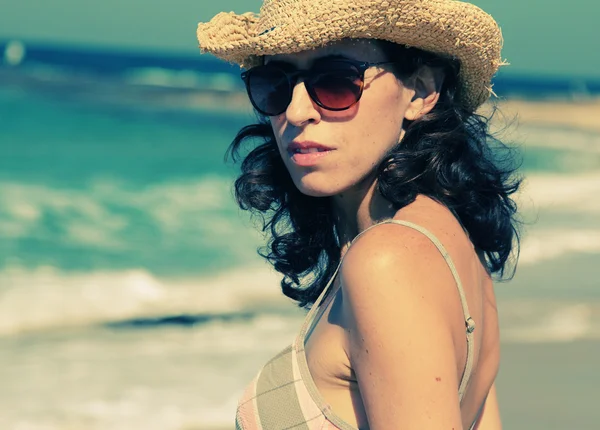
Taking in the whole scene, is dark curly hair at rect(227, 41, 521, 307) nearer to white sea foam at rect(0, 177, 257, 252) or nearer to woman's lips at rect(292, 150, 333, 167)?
woman's lips at rect(292, 150, 333, 167)

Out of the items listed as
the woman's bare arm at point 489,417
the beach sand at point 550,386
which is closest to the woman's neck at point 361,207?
the woman's bare arm at point 489,417

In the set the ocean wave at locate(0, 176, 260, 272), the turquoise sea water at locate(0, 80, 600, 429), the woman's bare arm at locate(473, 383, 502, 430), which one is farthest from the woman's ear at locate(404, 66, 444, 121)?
the ocean wave at locate(0, 176, 260, 272)

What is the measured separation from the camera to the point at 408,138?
83.8 inches

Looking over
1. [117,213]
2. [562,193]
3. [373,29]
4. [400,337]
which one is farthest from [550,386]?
[562,193]

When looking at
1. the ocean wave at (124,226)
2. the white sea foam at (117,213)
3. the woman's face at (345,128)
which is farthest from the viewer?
the white sea foam at (117,213)

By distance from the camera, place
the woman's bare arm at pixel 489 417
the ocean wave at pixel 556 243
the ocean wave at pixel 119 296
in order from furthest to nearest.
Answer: the ocean wave at pixel 556 243 < the ocean wave at pixel 119 296 < the woman's bare arm at pixel 489 417

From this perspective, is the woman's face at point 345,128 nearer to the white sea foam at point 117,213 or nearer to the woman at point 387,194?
the woman at point 387,194

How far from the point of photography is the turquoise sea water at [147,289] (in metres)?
5.45

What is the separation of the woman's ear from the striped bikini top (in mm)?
405

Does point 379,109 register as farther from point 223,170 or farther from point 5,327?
point 223,170

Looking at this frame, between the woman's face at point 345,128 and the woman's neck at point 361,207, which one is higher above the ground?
the woman's face at point 345,128

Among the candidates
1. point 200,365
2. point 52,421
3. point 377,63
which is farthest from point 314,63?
point 200,365

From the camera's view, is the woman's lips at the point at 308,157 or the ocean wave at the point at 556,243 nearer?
the woman's lips at the point at 308,157

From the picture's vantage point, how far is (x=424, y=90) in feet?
7.06
